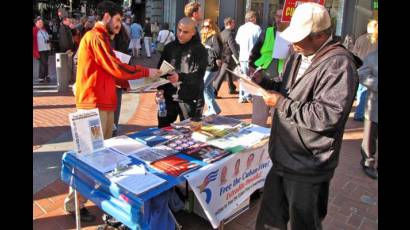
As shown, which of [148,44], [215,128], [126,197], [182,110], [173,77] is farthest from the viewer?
[148,44]

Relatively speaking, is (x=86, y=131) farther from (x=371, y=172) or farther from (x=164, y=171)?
(x=371, y=172)

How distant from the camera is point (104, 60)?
10.6 feet

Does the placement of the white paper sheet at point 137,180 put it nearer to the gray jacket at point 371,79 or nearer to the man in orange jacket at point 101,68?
the man in orange jacket at point 101,68

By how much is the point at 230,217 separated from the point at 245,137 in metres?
0.76

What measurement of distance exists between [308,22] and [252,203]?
229cm

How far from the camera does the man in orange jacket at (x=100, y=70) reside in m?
3.26

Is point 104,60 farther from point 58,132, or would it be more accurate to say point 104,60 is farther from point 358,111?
point 358,111

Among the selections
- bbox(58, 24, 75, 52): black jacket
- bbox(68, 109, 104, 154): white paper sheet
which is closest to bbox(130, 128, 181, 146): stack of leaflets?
bbox(68, 109, 104, 154): white paper sheet

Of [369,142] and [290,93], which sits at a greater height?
[290,93]

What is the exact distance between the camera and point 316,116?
2152 mm

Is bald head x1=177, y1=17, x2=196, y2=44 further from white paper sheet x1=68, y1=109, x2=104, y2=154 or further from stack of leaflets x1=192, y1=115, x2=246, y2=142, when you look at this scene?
white paper sheet x1=68, y1=109, x2=104, y2=154

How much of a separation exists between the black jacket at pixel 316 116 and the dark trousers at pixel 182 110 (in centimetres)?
179

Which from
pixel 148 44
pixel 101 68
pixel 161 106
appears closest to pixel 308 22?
pixel 101 68
